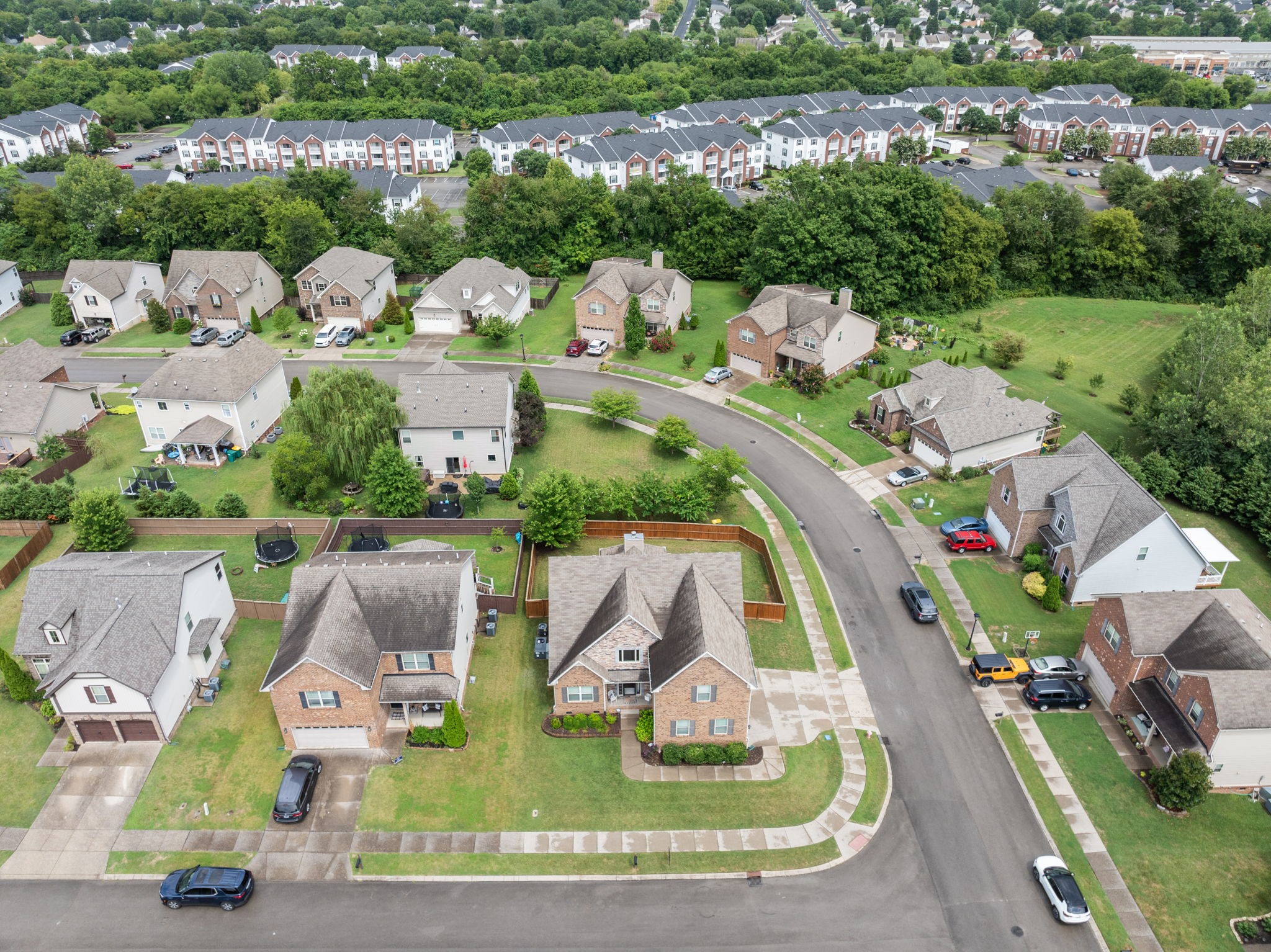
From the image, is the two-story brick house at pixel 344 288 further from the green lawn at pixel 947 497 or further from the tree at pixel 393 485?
the green lawn at pixel 947 497

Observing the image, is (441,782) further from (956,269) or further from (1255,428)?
(956,269)

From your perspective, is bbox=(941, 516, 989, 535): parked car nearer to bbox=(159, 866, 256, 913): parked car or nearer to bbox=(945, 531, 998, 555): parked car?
bbox=(945, 531, 998, 555): parked car

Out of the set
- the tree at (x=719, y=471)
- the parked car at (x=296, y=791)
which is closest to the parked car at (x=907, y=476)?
the tree at (x=719, y=471)

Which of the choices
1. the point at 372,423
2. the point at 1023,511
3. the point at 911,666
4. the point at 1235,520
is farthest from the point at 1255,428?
the point at 372,423

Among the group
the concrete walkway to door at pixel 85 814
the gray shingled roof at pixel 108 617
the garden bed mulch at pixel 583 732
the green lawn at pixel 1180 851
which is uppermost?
the gray shingled roof at pixel 108 617

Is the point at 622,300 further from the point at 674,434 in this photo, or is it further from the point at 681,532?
the point at 681,532
